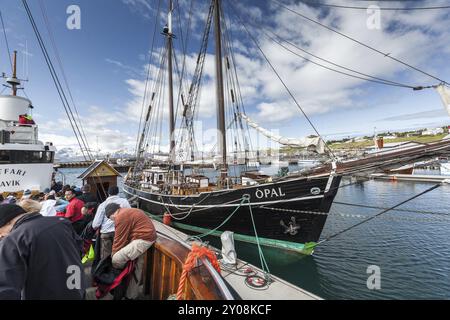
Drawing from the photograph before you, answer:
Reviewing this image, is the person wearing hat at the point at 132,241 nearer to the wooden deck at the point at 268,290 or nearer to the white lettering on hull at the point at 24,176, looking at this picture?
the wooden deck at the point at 268,290

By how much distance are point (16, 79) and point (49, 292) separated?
67.1 ft

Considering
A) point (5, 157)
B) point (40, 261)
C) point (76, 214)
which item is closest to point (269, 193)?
point (76, 214)

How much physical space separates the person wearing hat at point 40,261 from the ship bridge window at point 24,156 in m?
13.2

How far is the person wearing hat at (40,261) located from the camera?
5.45ft

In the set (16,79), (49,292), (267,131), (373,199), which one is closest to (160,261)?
(49,292)

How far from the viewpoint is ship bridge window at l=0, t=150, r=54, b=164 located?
35.2 feet

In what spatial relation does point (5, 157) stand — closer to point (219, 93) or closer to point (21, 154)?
point (21, 154)

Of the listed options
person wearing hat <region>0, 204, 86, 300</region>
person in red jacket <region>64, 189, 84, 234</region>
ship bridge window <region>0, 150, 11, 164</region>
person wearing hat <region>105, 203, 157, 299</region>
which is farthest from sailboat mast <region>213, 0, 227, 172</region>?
ship bridge window <region>0, 150, 11, 164</region>

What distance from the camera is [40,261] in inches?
70.4

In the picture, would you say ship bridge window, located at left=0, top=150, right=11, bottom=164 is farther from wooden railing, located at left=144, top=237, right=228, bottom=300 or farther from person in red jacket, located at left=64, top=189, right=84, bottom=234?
wooden railing, located at left=144, top=237, right=228, bottom=300

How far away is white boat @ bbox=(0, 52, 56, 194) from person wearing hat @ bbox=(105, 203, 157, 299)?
1203 centimetres

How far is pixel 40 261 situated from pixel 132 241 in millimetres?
1653

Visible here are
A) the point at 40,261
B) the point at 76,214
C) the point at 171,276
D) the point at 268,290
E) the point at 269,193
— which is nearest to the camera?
the point at 40,261

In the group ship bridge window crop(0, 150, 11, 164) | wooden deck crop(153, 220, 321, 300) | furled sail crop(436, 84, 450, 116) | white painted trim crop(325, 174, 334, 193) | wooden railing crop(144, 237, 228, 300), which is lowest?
wooden deck crop(153, 220, 321, 300)
